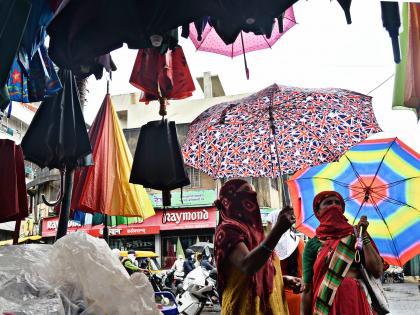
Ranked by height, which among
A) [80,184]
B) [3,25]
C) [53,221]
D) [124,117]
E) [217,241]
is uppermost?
[124,117]

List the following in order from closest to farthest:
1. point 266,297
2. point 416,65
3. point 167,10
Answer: point 167,10, point 266,297, point 416,65

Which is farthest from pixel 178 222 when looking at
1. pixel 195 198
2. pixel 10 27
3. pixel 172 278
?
pixel 10 27

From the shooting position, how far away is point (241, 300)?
2332mm

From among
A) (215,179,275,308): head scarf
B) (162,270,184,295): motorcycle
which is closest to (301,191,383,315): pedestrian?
(215,179,275,308): head scarf

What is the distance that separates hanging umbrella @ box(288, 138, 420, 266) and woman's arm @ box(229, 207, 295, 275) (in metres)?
2.21

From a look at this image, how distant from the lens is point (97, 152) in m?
3.89

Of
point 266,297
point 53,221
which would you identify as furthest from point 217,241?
point 53,221

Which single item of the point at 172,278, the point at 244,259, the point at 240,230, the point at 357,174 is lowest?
the point at 172,278

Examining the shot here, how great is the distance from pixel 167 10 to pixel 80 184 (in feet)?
8.15

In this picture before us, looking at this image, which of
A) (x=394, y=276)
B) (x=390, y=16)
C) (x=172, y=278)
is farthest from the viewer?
(x=394, y=276)

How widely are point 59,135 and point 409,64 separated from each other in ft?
8.14

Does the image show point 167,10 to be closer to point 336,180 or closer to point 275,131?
point 275,131

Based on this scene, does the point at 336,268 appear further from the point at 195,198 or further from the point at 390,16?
the point at 195,198

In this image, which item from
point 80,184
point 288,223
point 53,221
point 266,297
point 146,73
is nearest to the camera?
point 288,223
